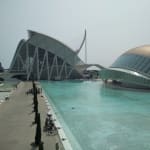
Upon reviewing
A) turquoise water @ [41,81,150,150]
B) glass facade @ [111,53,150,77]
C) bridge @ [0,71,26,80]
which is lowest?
turquoise water @ [41,81,150,150]

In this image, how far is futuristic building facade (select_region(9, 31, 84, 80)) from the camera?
86438 millimetres

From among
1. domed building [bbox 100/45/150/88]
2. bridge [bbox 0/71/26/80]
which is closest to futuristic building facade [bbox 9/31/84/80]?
bridge [bbox 0/71/26/80]

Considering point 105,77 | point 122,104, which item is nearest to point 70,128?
point 122,104

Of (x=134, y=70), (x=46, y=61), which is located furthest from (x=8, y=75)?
(x=134, y=70)

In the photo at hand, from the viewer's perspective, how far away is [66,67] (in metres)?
90.3

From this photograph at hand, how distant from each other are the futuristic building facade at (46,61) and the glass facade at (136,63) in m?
33.0

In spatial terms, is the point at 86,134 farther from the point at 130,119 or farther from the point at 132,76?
the point at 132,76

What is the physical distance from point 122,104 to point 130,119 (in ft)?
26.6

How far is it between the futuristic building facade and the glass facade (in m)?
33.0

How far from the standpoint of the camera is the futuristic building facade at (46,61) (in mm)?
86438

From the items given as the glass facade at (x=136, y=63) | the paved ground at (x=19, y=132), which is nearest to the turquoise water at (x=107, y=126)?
the paved ground at (x=19, y=132)

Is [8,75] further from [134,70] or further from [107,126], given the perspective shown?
[107,126]

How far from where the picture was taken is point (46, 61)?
89.2 meters

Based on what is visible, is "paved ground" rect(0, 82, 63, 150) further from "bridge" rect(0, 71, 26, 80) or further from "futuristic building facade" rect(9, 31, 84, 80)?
"futuristic building facade" rect(9, 31, 84, 80)
